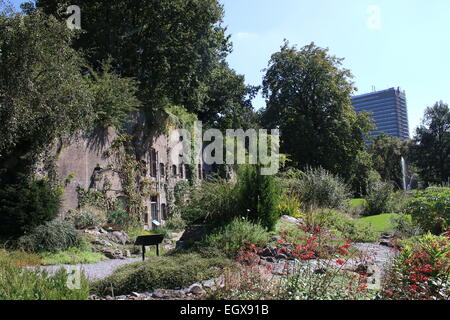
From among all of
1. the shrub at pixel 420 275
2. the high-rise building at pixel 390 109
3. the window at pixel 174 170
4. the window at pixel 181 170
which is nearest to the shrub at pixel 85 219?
the window at pixel 174 170

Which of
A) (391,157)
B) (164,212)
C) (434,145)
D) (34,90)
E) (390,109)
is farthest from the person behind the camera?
(390,109)

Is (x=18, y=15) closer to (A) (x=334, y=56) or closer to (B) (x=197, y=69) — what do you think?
(B) (x=197, y=69)

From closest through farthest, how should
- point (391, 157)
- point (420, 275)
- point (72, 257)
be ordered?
point (420, 275) → point (72, 257) → point (391, 157)

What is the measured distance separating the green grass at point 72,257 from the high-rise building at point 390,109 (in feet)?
281

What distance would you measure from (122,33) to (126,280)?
14.8 m

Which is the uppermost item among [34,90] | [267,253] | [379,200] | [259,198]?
[34,90]

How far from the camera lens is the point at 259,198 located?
30.8 feet

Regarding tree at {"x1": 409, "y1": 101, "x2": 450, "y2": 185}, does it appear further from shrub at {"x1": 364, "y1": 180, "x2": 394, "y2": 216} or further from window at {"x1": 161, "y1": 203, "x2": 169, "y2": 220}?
window at {"x1": 161, "y1": 203, "x2": 169, "y2": 220}

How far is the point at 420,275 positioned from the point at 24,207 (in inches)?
335

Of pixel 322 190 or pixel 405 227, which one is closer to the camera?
pixel 405 227

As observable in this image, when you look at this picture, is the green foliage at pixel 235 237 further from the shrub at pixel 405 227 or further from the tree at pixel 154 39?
the tree at pixel 154 39

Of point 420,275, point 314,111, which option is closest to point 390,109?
point 314,111

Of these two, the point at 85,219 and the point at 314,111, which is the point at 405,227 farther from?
the point at 314,111

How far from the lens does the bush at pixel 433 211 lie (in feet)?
32.6
